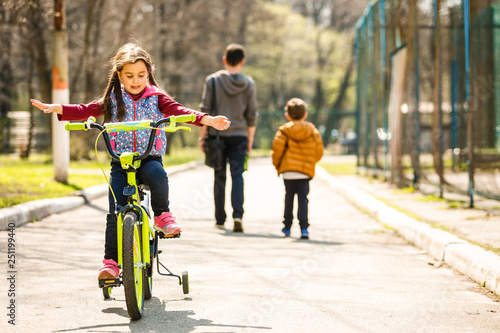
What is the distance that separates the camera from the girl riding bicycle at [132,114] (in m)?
4.68

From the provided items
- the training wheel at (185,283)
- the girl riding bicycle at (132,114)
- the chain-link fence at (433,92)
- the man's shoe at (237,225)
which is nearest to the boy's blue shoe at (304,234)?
the man's shoe at (237,225)

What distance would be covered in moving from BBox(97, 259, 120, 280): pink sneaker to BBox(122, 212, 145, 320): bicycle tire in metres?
0.17

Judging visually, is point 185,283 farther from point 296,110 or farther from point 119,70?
point 296,110

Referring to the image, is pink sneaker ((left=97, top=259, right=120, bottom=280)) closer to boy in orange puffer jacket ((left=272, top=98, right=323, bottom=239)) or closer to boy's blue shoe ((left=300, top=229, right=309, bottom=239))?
boy's blue shoe ((left=300, top=229, right=309, bottom=239))

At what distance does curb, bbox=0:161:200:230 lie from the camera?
27.5 feet

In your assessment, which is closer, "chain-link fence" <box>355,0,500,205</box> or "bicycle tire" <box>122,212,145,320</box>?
"bicycle tire" <box>122,212,145,320</box>

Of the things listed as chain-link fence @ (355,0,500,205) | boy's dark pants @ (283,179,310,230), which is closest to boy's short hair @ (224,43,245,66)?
boy's dark pants @ (283,179,310,230)

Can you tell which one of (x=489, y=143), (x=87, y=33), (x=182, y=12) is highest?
(x=182, y=12)

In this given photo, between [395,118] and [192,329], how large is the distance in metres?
9.71

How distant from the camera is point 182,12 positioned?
100 feet

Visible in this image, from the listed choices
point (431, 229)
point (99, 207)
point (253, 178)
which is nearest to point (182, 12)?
point (253, 178)

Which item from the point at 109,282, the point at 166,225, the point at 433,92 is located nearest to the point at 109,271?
the point at 109,282

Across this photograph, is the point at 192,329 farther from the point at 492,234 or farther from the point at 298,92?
the point at 298,92

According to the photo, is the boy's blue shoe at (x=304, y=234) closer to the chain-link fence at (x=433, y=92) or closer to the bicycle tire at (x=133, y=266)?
the chain-link fence at (x=433, y=92)
